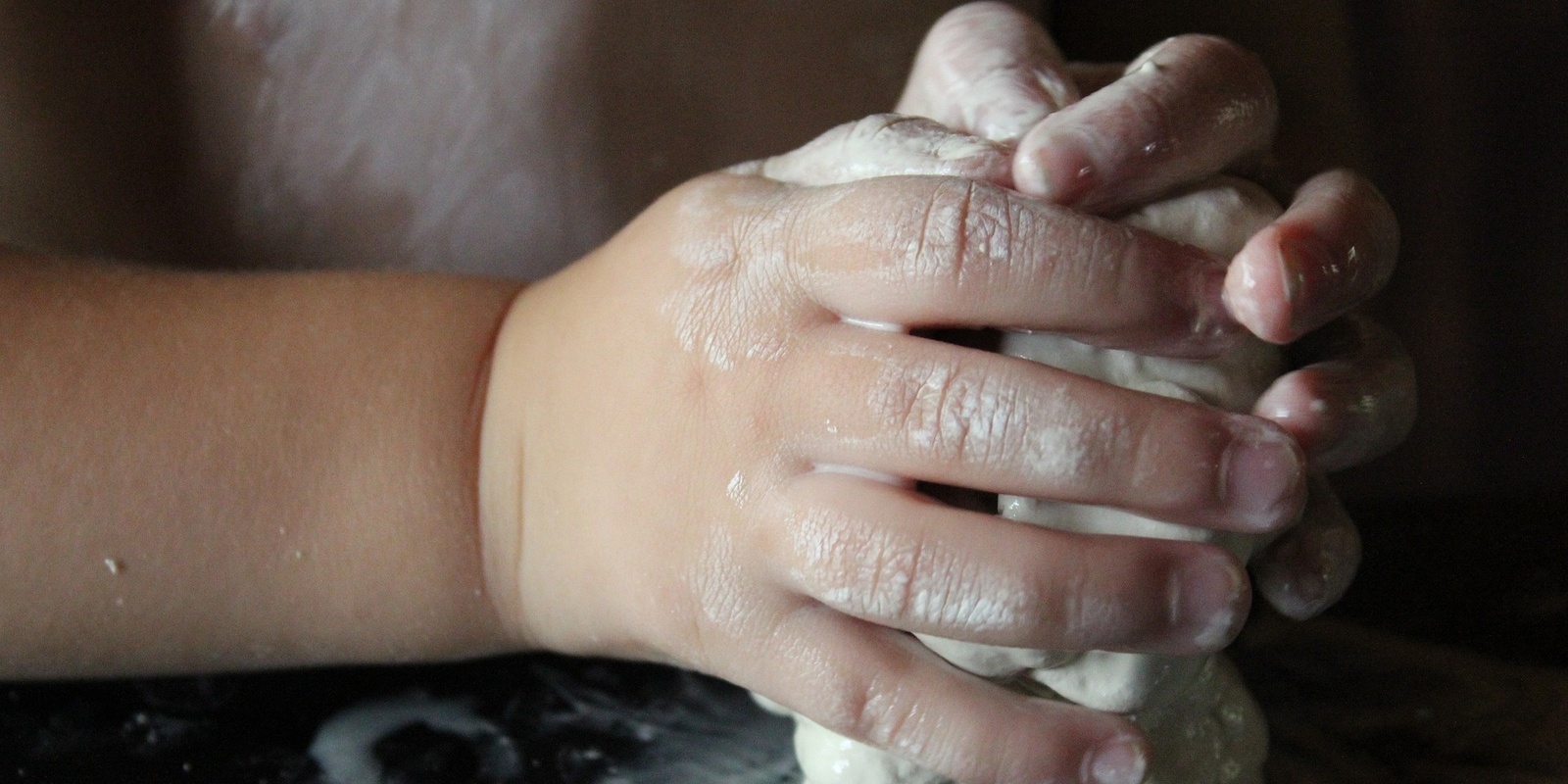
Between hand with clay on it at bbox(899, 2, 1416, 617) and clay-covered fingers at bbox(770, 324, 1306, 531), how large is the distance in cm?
4

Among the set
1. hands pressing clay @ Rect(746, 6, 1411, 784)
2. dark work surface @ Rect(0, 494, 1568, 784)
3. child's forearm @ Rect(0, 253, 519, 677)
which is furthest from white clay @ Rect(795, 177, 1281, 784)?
child's forearm @ Rect(0, 253, 519, 677)

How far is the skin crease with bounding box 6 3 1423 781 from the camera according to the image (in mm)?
419

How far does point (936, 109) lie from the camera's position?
0.60 meters

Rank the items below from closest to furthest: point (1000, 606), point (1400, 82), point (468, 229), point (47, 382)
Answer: point (1000, 606) < point (47, 382) < point (468, 229) < point (1400, 82)

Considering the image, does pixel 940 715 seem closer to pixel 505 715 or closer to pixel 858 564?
pixel 858 564

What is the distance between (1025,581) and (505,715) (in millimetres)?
294

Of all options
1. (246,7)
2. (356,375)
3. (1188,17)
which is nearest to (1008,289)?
(356,375)

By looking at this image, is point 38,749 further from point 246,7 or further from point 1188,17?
point 1188,17

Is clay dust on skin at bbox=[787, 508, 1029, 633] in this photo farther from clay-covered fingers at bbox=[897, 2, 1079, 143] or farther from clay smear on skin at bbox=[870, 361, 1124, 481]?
clay-covered fingers at bbox=[897, 2, 1079, 143]

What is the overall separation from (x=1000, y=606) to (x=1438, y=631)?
38 centimetres

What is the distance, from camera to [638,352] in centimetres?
50

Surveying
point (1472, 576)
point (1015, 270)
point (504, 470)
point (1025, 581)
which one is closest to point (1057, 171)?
point (1015, 270)

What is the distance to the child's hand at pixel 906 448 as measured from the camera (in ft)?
1.32

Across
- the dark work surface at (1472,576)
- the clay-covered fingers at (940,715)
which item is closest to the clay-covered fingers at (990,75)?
the clay-covered fingers at (940,715)
